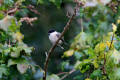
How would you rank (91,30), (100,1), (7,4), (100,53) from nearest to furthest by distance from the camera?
(100,1) → (100,53) → (7,4) → (91,30)

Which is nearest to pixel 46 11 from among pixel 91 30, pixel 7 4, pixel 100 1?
pixel 91 30

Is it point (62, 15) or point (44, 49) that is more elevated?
point (62, 15)

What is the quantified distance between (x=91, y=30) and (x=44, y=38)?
74.4 inches

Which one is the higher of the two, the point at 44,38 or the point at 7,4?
the point at 7,4

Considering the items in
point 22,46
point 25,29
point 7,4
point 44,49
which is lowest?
point 44,49

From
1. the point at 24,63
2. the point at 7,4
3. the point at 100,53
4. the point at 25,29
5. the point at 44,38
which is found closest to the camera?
the point at 24,63

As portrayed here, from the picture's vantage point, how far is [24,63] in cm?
240

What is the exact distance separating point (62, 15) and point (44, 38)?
60cm

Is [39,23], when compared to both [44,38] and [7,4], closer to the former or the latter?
[44,38]

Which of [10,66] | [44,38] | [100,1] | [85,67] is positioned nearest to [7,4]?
[10,66]

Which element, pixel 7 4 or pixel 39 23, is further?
pixel 39 23

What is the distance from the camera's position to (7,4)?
3.08m

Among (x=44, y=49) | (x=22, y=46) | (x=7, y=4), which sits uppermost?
(x=7, y=4)

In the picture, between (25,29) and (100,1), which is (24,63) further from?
(25,29)
